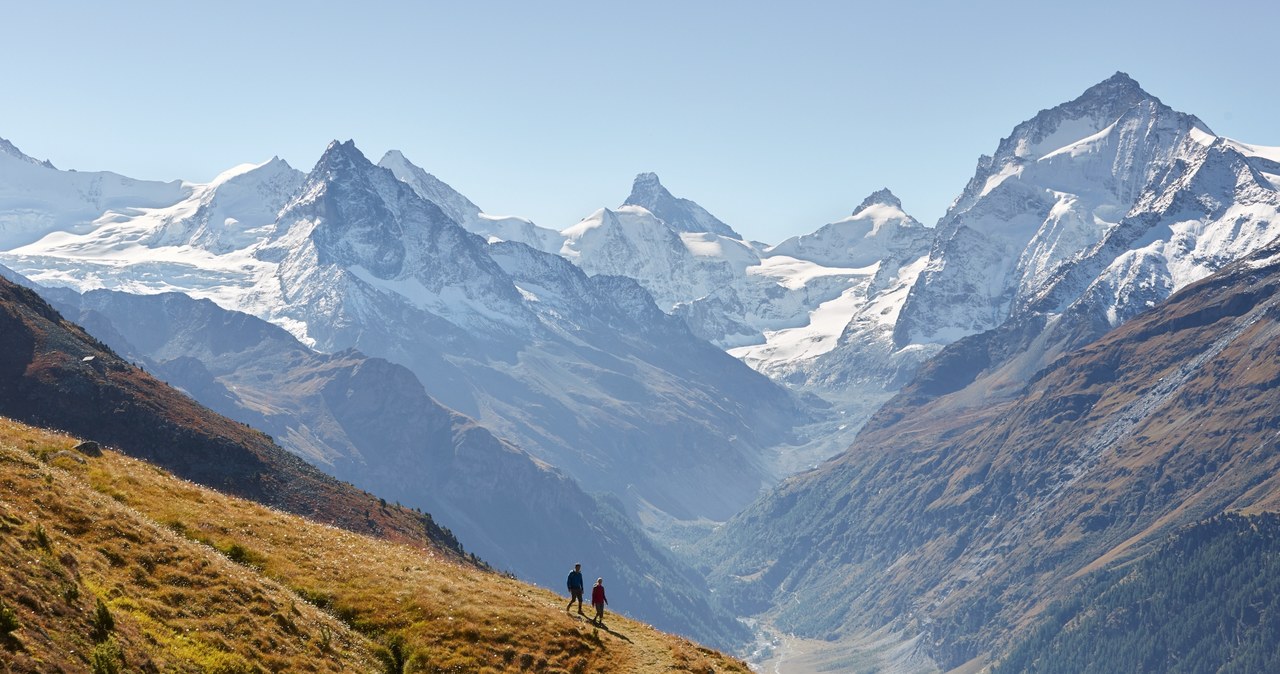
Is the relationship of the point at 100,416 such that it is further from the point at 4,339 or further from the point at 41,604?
the point at 41,604

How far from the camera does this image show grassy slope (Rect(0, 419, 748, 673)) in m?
46.9

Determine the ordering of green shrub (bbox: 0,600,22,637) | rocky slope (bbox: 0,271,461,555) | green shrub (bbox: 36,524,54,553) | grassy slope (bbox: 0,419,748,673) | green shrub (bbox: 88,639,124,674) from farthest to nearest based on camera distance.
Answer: rocky slope (bbox: 0,271,461,555)
green shrub (bbox: 36,524,54,553)
grassy slope (bbox: 0,419,748,673)
green shrub (bbox: 88,639,124,674)
green shrub (bbox: 0,600,22,637)

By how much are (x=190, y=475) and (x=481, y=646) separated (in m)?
136

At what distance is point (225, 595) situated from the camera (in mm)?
56875

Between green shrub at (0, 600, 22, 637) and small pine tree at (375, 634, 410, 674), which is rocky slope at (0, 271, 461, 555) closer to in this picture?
small pine tree at (375, 634, 410, 674)

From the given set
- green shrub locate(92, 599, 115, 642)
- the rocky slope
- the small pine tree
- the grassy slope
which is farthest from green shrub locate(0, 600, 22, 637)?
the rocky slope

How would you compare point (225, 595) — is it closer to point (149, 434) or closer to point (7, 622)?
point (7, 622)

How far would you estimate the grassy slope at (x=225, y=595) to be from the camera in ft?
154

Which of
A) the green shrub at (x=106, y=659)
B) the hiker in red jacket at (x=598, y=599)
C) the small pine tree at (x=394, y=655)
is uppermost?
the hiker in red jacket at (x=598, y=599)

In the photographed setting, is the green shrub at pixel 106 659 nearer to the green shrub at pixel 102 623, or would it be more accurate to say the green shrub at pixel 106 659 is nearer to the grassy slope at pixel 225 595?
the grassy slope at pixel 225 595

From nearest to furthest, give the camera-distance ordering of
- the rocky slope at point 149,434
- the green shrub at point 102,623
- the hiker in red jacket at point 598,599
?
the green shrub at point 102,623 → the hiker in red jacket at point 598,599 → the rocky slope at point 149,434

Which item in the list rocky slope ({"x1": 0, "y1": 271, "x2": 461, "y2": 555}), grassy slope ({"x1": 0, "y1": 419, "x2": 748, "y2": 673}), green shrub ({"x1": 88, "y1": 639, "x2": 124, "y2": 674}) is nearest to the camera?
green shrub ({"x1": 88, "y1": 639, "x2": 124, "y2": 674})

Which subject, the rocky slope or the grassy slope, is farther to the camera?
the rocky slope

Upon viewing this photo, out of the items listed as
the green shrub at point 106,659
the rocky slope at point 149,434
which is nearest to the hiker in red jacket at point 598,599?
the green shrub at point 106,659
